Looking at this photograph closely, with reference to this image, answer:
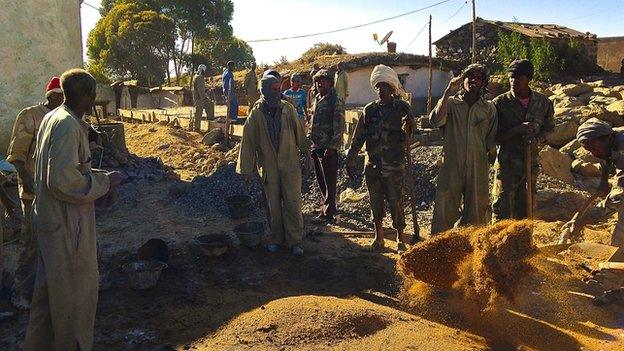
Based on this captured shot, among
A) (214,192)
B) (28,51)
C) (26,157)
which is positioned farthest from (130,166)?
(26,157)

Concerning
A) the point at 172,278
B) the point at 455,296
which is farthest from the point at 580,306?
the point at 172,278

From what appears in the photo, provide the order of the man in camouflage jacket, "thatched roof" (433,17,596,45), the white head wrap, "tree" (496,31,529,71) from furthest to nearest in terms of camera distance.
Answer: "thatched roof" (433,17,596,45), "tree" (496,31,529,71), the man in camouflage jacket, the white head wrap

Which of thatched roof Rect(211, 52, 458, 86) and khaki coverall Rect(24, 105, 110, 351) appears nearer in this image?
khaki coverall Rect(24, 105, 110, 351)

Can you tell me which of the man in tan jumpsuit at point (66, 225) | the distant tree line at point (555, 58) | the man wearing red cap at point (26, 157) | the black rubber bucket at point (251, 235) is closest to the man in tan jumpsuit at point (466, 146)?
the black rubber bucket at point (251, 235)

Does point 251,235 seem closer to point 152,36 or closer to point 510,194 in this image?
point 510,194

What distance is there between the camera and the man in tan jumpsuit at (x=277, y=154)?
5.63 m

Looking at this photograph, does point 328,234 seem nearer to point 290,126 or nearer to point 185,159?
point 290,126

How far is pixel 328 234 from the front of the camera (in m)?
6.62

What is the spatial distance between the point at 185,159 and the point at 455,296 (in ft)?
33.3

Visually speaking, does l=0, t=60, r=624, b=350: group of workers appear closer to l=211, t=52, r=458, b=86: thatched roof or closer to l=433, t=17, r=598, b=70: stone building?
l=211, t=52, r=458, b=86: thatched roof

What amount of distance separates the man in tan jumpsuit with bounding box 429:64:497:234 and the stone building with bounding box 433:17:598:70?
19.2m

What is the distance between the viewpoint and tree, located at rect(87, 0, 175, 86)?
35.5m

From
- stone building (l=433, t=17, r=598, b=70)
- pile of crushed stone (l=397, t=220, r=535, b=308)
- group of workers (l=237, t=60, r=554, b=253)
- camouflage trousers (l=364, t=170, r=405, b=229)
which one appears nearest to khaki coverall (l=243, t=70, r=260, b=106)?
group of workers (l=237, t=60, r=554, b=253)

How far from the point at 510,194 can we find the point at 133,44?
116 ft
